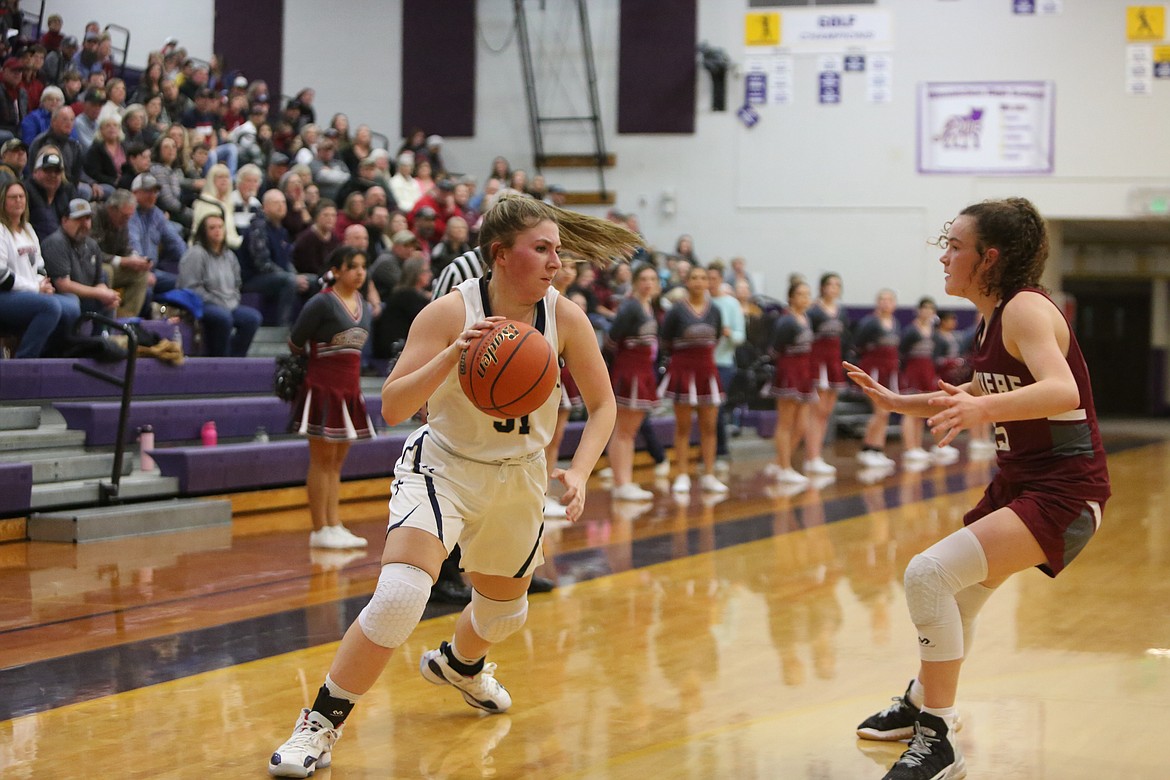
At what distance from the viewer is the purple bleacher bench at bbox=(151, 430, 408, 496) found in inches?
306

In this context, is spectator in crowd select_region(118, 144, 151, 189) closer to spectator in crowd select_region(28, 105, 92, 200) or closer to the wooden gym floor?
spectator in crowd select_region(28, 105, 92, 200)

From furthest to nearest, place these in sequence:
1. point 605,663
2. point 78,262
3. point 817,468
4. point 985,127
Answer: point 985,127 < point 817,468 < point 78,262 < point 605,663

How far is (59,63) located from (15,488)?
7.10m

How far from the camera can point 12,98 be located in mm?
11062

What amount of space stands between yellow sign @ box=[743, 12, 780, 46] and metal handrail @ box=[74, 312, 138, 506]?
1289cm

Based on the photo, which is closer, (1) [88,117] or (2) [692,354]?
(2) [692,354]

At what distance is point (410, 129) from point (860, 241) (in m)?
6.90

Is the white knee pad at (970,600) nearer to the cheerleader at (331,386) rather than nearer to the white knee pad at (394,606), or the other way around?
the white knee pad at (394,606)

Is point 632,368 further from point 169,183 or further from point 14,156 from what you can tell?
point 14,156

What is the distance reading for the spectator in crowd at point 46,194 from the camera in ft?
27.5

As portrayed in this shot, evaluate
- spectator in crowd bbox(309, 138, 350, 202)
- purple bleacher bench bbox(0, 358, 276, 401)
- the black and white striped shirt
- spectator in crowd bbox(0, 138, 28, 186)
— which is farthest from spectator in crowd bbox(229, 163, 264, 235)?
the black and white striped shirt

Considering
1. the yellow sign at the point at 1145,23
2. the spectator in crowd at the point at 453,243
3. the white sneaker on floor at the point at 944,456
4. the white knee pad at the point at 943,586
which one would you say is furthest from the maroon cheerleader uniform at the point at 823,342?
the yellow sign at the point at 1145,23

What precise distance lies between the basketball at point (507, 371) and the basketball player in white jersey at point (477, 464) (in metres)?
0.04

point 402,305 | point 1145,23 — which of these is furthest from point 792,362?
point 1145,23
